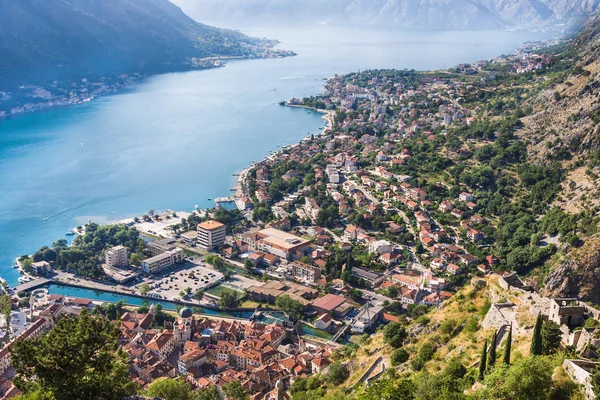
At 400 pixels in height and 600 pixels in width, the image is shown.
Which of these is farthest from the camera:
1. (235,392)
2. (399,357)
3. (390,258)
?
(390,258)

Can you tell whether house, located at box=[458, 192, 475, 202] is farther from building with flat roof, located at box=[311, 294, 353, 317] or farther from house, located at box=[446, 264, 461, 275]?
building with flat roof, located at box=[311, 294, 353, 317]

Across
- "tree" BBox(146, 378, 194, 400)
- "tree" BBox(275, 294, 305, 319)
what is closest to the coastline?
"tree" BBox(275, 294, 305, 319)

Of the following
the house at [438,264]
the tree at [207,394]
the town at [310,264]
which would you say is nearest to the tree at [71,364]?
the town at [310,264]

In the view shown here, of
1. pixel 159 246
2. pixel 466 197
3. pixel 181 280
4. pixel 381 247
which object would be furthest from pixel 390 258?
pixel 159 246

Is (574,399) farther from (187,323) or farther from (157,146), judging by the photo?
(157,146)

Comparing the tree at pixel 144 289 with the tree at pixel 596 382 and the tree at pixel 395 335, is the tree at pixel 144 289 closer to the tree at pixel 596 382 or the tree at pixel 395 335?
the tree at pixel 395 335

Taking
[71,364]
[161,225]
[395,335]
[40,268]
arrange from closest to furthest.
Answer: [71,364] → [395,335] → [40,268] → [161,225]

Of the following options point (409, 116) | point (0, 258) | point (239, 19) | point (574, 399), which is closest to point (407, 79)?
point (409, 116)

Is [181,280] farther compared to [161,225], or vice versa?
[161,225]

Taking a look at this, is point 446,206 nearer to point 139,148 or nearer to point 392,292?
point 392,292
